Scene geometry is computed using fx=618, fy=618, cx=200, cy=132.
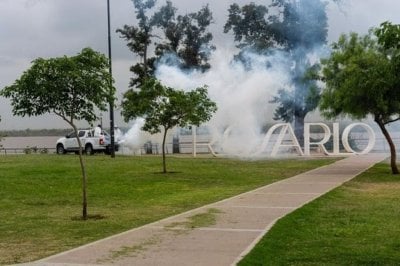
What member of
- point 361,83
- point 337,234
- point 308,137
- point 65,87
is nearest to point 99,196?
point 65,87

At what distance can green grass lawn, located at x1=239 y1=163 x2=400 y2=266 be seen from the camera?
7898 millimetres

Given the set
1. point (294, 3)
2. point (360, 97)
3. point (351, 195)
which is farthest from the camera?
point (294, 3)

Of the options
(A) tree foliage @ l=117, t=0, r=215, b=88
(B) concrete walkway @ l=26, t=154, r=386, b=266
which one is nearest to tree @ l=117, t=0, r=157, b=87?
(A) tree foliage @ l=117, t=0, r=215, b=88

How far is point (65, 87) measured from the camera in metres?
12.1

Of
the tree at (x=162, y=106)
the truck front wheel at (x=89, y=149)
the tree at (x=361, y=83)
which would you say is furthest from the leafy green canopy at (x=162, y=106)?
the truck front wheel at (x=89, y=149)

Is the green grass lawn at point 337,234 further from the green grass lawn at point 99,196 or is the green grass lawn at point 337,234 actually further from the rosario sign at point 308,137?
the rosario sign at point 308,137

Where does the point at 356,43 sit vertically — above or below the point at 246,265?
above

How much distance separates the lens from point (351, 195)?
15.6m

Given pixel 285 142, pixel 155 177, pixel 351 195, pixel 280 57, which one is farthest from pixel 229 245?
pixel 280 57

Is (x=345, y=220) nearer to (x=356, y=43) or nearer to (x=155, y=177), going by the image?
(x=155, y=177)

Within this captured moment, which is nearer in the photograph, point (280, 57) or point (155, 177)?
point (155, 177)

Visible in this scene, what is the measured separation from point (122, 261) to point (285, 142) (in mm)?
32443

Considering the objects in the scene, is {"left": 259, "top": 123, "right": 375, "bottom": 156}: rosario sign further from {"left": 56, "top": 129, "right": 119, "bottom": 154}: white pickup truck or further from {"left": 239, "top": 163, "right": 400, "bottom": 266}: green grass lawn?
{"left": 239, "top": 163, "right": 400, "bottom": 266}: green grass lawn

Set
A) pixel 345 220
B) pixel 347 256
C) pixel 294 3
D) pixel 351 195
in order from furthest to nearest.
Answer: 1. pixel 294 3
2. pixel 351 195
3. pixel 345 220
4. pixel 347 256
